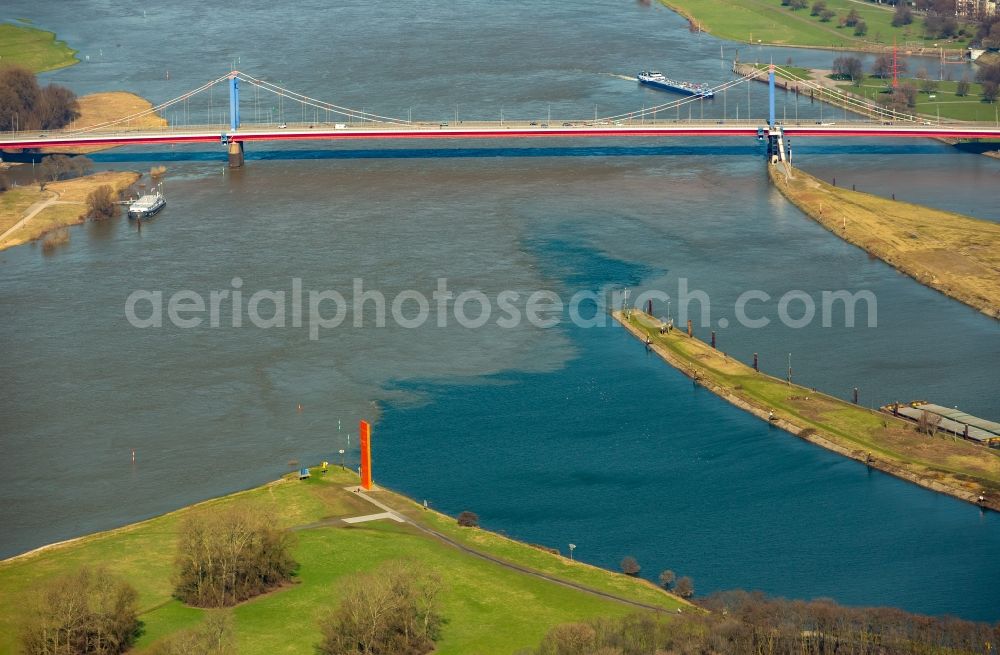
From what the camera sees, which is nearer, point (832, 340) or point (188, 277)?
point (832, 340)

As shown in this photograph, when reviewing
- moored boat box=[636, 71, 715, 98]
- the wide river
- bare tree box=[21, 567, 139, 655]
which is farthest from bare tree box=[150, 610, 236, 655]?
moored boat box=[636, 71, 715, 98]

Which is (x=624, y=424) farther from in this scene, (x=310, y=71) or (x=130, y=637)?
(x=310, y=71)

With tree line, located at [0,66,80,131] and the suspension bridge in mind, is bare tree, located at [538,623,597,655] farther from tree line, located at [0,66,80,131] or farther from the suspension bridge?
tree line, located at [0,66,80,131]

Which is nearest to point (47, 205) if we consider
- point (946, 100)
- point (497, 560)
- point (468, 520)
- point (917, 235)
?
point (917, 235)

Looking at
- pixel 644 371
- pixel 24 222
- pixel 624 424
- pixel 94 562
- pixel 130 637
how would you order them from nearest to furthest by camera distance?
1. pixel 130 637
2. pixel 94 562
3. pixel 624 424
4. pixel 644 371
5. pixel 24 222

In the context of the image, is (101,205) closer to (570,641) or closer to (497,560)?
(497,560)

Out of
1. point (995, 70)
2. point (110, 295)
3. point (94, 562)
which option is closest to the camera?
point (94, 562)

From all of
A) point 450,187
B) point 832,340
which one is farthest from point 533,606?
point 450,187
